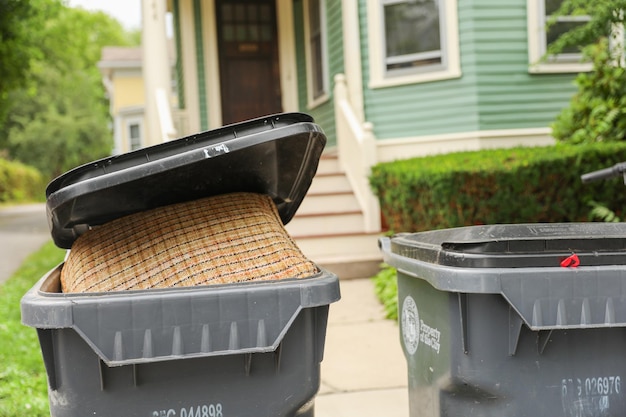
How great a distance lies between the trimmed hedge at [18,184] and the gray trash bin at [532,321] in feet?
103

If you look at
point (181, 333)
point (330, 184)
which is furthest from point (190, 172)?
point (330, 184)

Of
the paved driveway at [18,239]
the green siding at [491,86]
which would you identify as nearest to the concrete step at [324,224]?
the green siding at [491,86]

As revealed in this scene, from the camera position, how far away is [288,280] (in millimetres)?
2164

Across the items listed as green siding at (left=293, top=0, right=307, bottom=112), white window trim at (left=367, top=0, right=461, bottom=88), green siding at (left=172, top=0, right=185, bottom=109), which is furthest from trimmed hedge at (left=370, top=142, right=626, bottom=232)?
green siding at (left=172, top=0, right=185, bottom=109)

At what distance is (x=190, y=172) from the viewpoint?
7.75 ft

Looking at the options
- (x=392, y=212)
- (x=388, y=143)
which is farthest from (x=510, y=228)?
(x=388, y=143)

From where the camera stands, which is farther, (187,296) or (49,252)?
(49,252)

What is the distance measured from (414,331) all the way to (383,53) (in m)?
6.53

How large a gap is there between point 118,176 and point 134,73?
25794mm

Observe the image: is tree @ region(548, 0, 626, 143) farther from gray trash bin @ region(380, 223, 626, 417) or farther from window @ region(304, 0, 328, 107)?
window @ region(304, 0, 328, 107)

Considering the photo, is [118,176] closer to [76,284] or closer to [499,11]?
[76,284]

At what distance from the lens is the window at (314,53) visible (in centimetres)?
1036

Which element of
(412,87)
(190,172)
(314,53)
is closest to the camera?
(190,172)

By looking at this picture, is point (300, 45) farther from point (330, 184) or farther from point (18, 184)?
point (18, 184)
